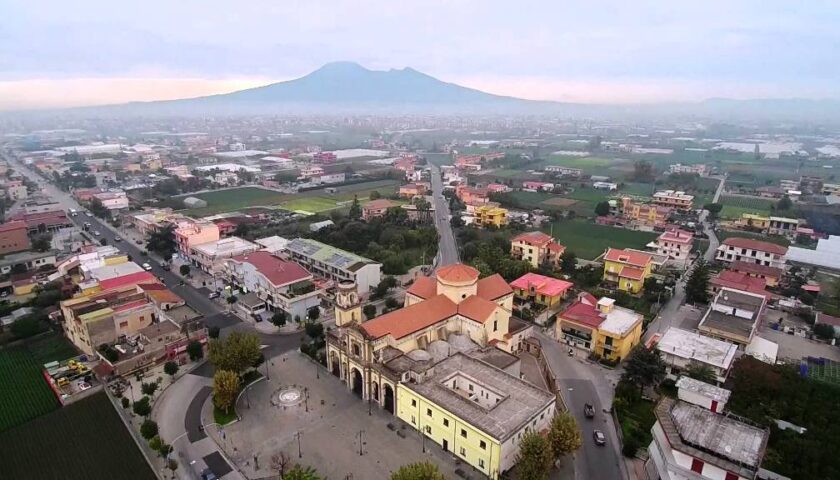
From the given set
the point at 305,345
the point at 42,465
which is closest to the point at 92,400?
the point at 42,465

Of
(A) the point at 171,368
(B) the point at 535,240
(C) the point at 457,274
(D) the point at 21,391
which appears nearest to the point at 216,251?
(A) the point at 171,368

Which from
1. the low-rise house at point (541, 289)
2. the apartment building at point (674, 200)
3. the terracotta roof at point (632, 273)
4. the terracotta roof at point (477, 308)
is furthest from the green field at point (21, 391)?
the apartment building at point (674, 200)

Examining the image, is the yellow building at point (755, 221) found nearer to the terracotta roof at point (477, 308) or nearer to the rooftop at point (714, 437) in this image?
the terracotta roof at point (477, 308)

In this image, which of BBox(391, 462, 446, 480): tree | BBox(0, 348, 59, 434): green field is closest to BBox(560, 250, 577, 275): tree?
BBox(391, 462, 446, 480): tree

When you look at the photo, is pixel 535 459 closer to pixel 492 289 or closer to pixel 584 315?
pixel 492 289

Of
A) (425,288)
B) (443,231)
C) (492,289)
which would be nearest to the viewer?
(425,288)

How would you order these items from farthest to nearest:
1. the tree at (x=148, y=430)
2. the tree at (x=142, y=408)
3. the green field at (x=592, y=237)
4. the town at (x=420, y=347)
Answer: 1. the green field at (x=592, y=237)
2. the tree at (x=142, y=408)
3. the tree at (x=148, y=430)
4. the town at (x=420, y=347)

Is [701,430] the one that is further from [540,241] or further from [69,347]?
[69,347]
